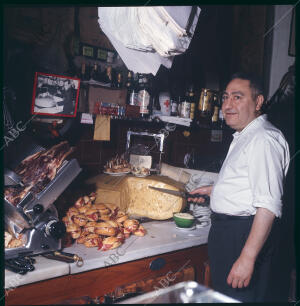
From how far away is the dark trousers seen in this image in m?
2.07

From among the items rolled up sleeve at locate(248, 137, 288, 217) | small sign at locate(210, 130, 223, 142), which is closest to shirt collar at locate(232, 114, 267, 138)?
rolled up sleeve at locate(248, 137, 288, 217)

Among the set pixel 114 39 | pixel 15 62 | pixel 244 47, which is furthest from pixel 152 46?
pixel 244 47

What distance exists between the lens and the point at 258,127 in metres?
2.13

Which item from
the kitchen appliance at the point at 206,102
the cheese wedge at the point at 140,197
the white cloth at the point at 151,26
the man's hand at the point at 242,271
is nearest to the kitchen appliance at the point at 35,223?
the cheese wedge at the point at 140,197

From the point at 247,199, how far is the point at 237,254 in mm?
412

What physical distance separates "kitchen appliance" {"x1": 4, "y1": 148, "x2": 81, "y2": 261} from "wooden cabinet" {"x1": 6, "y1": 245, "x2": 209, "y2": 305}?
19 cm

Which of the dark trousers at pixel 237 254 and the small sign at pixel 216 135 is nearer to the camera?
the dark trousers at pixel 237 254

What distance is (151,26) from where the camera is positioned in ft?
5.76

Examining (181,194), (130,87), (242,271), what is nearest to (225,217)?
(242,271)

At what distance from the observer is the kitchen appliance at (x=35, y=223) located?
1635 mm

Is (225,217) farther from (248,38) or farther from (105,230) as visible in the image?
(248,38)

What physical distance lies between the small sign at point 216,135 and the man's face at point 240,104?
1685 mm

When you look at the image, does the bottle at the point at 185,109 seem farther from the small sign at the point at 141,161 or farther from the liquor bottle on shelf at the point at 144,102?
the small sign at the point at 141,161

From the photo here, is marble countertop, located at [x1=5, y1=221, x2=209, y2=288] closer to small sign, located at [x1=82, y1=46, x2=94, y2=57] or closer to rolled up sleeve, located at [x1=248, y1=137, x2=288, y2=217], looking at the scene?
rolled up sleeve, located at [x1=248, y1=137, x2=288, y2=217]
